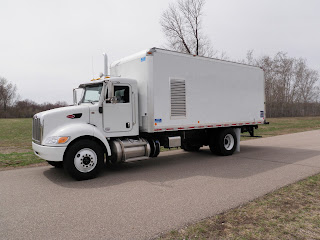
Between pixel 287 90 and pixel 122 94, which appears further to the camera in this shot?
pixel 287 90

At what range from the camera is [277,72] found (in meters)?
49.3

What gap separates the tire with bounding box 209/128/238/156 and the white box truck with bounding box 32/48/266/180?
0.04 metres

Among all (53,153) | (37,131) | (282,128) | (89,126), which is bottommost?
(282,128)

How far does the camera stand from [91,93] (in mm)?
7723

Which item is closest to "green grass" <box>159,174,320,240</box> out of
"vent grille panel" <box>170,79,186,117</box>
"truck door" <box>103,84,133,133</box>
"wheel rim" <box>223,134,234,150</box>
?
"vent grille panel" <box>170,79,186,117</box>

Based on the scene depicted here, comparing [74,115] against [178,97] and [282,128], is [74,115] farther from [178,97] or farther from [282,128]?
[282,128]

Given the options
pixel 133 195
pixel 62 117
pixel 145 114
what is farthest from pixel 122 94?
pixel 133 195

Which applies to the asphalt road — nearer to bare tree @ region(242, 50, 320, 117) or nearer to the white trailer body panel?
the white trailer body panel

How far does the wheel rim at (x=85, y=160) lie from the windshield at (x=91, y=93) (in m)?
1.55

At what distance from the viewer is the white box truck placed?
6.68 meters

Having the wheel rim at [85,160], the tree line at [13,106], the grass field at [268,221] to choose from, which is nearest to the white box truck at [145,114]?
the wheel rim at [85,160]

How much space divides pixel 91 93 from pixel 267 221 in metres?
5.70

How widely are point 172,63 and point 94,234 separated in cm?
576

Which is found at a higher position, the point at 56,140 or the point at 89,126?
the point at 89,126
